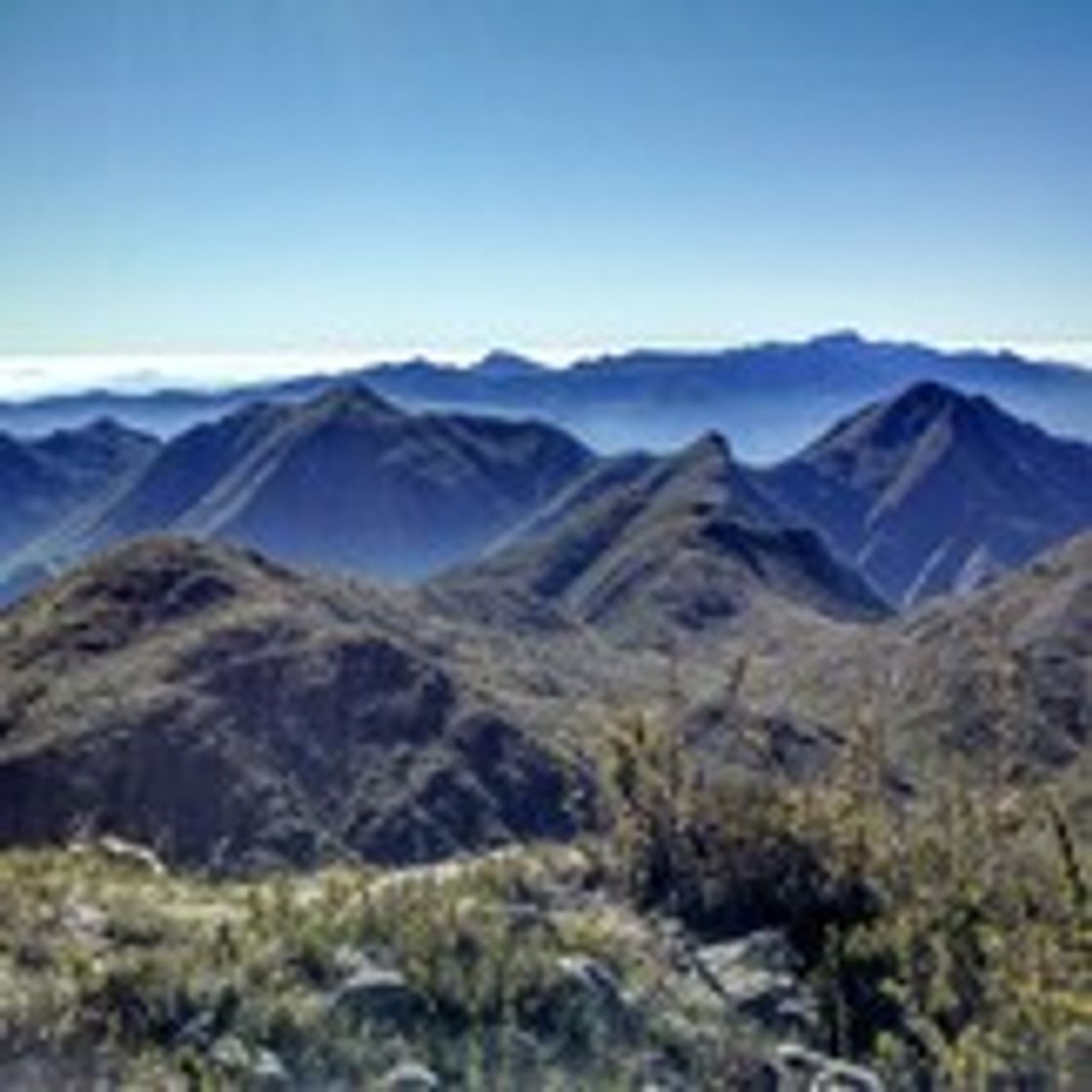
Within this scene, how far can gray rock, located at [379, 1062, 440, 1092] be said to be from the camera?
45.7ft

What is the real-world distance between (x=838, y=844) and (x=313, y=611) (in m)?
106

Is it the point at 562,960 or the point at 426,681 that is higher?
the point at 562,960

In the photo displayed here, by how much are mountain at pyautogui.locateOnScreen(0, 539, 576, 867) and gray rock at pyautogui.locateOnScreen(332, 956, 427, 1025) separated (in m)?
68.8

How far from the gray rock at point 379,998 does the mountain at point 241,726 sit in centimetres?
6884

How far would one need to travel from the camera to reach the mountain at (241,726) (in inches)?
3848

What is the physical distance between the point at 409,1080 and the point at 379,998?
63.6 inches

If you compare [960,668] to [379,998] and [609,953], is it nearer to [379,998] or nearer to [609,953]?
[609,953]

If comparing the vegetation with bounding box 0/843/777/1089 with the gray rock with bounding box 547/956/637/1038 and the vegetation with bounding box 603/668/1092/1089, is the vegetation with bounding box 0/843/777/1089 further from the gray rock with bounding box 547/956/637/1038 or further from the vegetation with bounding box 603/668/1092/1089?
the vegetation with bounding box 603/668/1092/1089

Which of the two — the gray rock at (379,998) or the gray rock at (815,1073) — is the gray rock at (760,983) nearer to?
the gray rock at (815,1073)

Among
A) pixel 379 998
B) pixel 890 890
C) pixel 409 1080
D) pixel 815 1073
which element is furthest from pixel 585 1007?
pixel 890 890

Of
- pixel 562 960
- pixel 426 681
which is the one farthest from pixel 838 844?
pixel 426 681

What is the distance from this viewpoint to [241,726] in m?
107

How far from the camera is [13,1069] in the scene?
13977mm

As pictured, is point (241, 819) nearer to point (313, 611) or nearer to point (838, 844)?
point (313, 611)
